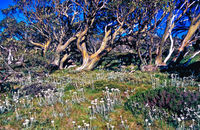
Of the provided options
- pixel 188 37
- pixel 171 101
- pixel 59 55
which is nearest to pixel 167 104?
pixel 171 101

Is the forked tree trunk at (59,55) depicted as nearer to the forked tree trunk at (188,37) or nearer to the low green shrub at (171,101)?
the forked tree trunk at (188,37)

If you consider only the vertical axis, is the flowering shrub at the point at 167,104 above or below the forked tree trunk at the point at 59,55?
below

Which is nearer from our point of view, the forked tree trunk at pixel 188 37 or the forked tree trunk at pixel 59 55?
the forked tree trunk at pixel 188 37

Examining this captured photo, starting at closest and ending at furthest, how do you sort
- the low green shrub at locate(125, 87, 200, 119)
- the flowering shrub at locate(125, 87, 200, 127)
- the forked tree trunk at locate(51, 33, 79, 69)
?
the flowering shrub at locate(125, 87, 200, 127) → the low green shrub at locate(125, 87, 200, 119) → the forked tree trunk at locate(51, 33, 79, 69)

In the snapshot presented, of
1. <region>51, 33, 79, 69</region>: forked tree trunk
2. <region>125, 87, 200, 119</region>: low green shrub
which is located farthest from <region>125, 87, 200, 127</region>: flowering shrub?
<region>51, 33, 79, 69</region>: forked tree trunk

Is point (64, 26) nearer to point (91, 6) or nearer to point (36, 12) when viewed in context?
point (36, 12)

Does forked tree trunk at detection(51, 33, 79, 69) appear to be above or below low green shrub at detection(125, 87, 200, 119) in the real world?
above

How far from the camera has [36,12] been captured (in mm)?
26875

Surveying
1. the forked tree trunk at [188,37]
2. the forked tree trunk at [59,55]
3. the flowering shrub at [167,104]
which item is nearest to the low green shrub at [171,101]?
the flowering shrub at [167,104]

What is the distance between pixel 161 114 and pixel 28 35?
41.6 metres

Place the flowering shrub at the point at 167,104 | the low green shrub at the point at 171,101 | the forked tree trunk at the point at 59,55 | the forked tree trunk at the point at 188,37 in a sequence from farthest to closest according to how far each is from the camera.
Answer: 1. the forked tree trunk at the point at 59,55
2. the forked tree trunk at the point at 188,37
3. the low green shrub at the point at 171,101
4. the flowering shrub at the point at 167,104

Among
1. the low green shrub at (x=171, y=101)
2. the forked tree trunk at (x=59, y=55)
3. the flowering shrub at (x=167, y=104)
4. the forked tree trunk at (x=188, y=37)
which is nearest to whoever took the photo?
the flowering shrub at (x=167, y=104)

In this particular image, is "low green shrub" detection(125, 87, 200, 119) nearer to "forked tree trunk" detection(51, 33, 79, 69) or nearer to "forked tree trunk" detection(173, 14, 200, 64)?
"forked tree trunk" detection(173, 14, 200, 64)

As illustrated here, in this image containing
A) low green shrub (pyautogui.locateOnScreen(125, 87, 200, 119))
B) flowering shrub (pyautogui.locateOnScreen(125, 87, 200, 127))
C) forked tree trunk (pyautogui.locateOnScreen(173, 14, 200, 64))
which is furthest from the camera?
forked tree trunk (pyautogui.locateOnScreen(173, 14, 200, 64))
